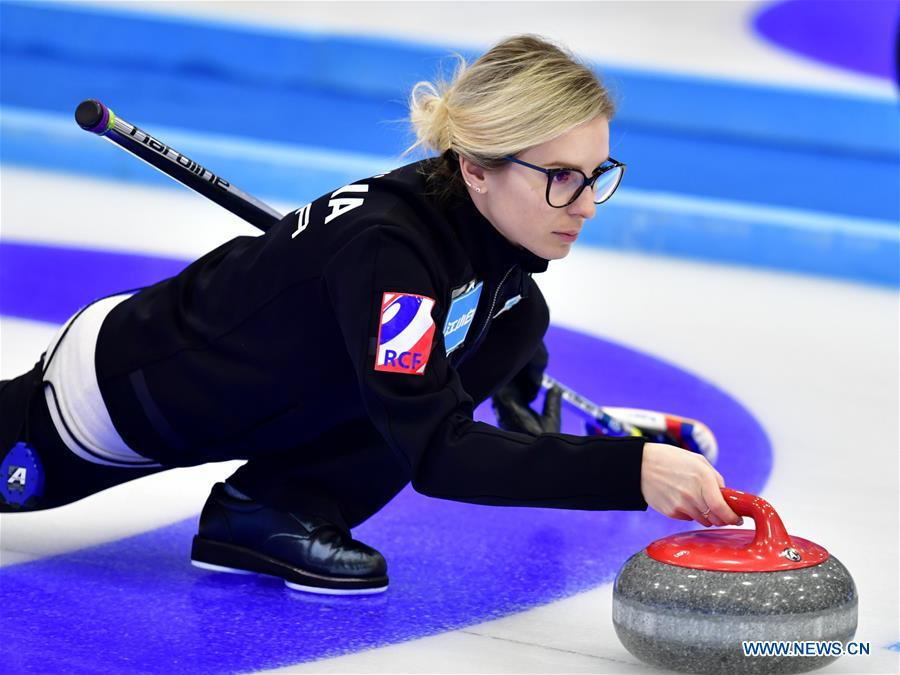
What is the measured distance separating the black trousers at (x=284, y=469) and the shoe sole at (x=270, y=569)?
0.25 feet

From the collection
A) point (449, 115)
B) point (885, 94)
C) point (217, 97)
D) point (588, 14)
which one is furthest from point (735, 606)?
point (588, 14)

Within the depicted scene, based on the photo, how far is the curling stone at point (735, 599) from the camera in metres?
1.71

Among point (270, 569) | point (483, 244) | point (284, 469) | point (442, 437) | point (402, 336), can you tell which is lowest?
point (270, 569)

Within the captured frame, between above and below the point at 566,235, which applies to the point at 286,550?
below

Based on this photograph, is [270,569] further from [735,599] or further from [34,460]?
[735,599]

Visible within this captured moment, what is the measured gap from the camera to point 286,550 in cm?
213

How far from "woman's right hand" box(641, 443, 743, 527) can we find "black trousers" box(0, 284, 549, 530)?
51cm

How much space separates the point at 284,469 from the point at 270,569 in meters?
0.14

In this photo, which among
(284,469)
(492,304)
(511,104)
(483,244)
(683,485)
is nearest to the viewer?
(683,485)

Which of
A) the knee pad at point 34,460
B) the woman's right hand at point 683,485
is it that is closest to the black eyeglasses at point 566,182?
the woman's right hand at point 683,485

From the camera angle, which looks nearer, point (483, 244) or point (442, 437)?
point (442, 437)

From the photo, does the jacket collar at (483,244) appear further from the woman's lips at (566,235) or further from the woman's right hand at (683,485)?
the woman's right hand at (683,485)

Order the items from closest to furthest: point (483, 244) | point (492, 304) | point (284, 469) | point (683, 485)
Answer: point (683, 485)
point (483, 244)
point (492, 304)
point (284, 469)

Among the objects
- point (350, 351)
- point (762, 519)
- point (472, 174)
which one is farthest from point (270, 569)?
point (762, 519)
